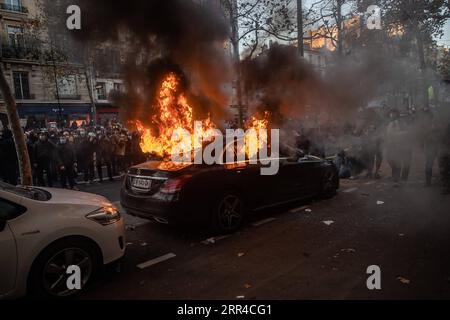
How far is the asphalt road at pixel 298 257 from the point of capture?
3.67 metres

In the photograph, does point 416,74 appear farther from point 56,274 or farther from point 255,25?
point 56,274

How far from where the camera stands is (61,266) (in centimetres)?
358

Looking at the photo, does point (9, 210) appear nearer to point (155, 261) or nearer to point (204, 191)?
point (155, 261)

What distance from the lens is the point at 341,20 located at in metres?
15.6

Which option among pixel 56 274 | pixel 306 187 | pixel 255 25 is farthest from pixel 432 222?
pixel 255 25

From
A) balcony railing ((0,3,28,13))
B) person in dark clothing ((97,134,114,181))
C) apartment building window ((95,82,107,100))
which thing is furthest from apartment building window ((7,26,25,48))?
person in dark clothing ((97,134,114,181))

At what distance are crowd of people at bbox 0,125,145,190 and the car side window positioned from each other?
273 inches

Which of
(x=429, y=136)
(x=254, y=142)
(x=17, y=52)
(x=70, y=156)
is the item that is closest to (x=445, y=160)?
(x=429, y=136)

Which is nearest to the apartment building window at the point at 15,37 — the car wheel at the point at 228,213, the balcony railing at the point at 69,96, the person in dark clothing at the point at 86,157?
the balcony railing at the point at 69,96

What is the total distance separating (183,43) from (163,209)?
5.04 metres

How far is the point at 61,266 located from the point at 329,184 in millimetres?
5738

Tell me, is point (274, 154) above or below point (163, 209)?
above

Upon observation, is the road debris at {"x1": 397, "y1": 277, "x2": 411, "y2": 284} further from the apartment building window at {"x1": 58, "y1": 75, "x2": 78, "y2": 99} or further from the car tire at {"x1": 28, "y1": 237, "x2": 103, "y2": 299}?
the apartment building window at {"x1": 58, "y1": 75, "x2": 78, "y2": 99}

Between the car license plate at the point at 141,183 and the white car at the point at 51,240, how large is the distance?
1.16m
